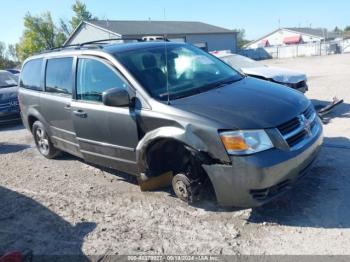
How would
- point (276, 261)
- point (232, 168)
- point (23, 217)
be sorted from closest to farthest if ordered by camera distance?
point (276, 261) → point (232, 168) → point (23, 217)

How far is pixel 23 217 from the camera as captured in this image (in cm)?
479

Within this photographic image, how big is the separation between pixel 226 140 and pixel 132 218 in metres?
1.49

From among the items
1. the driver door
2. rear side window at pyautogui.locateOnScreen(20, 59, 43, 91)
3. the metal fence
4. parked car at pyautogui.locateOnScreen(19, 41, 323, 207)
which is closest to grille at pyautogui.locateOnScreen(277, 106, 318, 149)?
parked car at pyautogui.locateOnScreen(19, 41, 323, 207)

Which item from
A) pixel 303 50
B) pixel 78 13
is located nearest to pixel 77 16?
pixel 78 13

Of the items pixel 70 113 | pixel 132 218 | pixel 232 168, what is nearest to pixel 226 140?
pixel 232 168

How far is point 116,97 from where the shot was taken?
4398 millimetres

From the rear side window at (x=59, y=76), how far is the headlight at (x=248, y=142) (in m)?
2.82

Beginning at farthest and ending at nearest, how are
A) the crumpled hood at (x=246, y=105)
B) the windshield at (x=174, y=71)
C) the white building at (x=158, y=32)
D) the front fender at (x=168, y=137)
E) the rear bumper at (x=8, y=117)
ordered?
the white building at (x=158, y=32)
the rear bumper at (x=8, y=117)
the windshield at (x=174, y=71)
the front fender at (x=168, y=137)
the crumpled hood at (x=246, y=105)

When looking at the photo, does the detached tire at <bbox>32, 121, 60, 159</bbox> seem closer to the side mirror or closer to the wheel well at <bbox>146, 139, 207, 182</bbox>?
the side mirror

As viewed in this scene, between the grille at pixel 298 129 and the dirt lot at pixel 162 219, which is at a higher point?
the grille at pixel 298 129

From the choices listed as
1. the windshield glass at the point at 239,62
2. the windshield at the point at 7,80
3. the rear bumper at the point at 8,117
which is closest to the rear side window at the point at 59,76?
the rear bumper at the point at 8,117

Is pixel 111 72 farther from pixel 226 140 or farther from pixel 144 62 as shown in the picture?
pixel 226 140

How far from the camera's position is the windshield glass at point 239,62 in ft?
35.0

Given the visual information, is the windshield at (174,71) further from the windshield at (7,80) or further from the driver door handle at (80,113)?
the windshield at (7,80)
